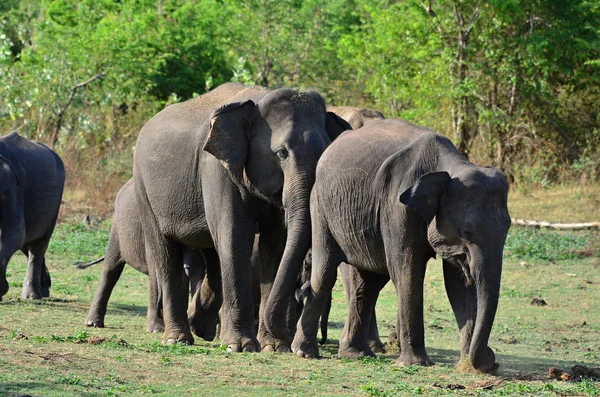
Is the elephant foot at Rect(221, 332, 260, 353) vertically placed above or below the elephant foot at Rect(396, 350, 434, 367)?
below

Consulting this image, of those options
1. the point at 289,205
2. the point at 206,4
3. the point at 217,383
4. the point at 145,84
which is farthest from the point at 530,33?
the point at 217,383

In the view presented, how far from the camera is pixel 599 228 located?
70.6 ft

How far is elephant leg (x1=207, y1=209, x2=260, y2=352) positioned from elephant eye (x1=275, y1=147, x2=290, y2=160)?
0.60 meters

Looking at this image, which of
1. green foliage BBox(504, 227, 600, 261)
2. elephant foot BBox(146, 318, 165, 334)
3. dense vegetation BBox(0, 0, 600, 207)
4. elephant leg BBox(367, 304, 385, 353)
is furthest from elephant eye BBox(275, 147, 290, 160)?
dense vegetation BBox(0, 0, 600, 207)

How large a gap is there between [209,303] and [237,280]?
162 centimetres

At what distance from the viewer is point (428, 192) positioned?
9102 millimetres

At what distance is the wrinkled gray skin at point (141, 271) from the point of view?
12039 millimetres

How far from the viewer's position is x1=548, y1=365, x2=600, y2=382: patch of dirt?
29.5 ft

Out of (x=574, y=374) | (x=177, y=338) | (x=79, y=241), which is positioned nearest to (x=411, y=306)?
(x=574, y=374)

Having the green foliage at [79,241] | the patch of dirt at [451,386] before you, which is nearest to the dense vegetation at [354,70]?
the green foliage at [79,241]

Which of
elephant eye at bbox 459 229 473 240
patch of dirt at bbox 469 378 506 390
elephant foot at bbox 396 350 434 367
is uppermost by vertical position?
elephant eye at bbox 459 229 473 240

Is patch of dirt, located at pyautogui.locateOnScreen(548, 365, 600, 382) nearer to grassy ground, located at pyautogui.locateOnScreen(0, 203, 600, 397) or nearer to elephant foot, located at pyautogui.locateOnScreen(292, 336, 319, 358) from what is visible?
grassy ground, located at pyautogui.locateOnScreen(0, 203, 600, 397)

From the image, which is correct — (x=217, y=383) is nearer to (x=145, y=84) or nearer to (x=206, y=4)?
(x=145, y=84)

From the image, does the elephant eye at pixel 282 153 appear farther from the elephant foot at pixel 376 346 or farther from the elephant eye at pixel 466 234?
the elephant foot at pixel 376 346
